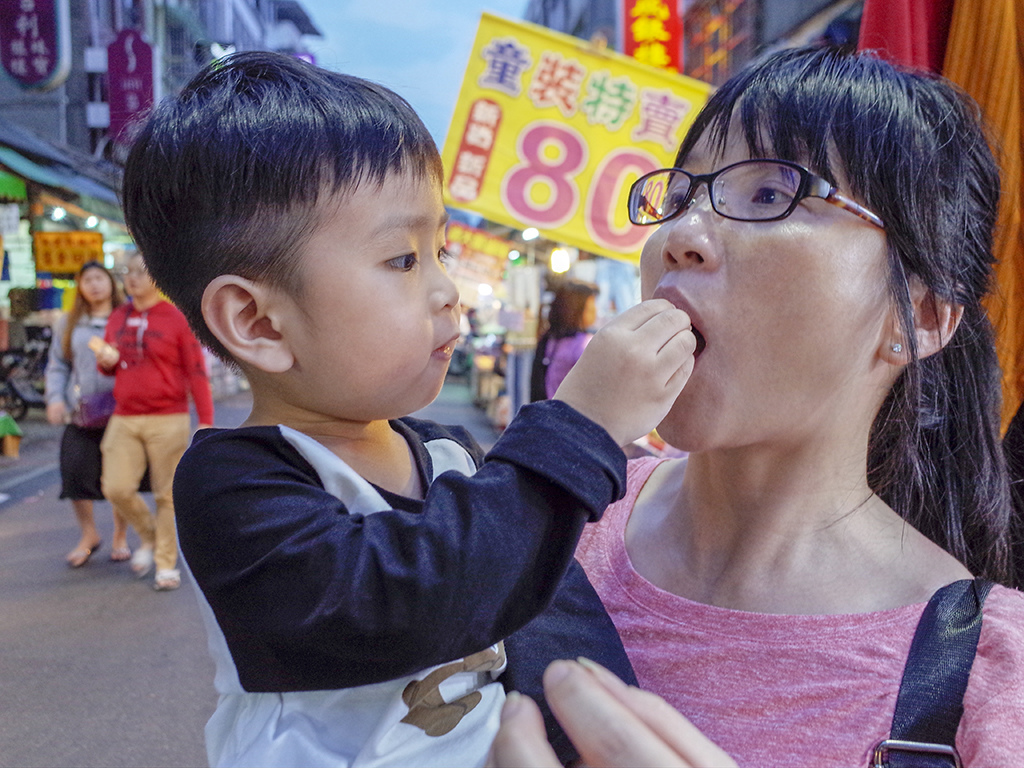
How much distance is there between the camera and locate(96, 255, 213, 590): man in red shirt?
5320 millimetres

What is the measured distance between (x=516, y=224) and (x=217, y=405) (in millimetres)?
11969

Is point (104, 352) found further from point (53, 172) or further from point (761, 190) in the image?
point (53, 172)

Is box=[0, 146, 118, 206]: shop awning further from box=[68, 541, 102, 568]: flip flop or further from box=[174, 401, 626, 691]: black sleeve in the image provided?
box=[174, 401, 626, 691]: black sleeve

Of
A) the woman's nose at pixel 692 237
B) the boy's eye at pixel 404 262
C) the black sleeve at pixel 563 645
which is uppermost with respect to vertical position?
the woman's nose at pixel 692 237

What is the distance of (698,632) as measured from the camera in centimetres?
124

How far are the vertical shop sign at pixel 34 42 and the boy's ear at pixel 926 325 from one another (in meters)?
7.93

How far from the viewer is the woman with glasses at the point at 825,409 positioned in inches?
43.6

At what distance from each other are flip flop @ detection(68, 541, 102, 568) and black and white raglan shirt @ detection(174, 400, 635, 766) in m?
5.33

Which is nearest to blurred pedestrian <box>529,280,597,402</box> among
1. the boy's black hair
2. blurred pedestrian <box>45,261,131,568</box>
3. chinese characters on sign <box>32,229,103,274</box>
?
blurred pedestrian <box>45,261,131,568</box>

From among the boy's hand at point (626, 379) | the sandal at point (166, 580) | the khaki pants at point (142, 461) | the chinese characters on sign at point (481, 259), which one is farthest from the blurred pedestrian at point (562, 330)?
the chinese characters on sign at point (481, 259)

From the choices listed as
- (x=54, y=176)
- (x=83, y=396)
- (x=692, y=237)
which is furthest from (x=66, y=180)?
(x=692, y=237)

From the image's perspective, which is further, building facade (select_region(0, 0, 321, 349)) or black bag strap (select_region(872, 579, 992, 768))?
building facade (select_region(0, 0, 321, 349))

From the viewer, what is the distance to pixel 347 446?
1168mm

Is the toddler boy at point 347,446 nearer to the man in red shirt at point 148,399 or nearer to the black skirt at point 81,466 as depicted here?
the man in red shirt at point 148,399
